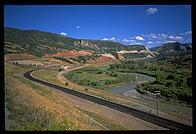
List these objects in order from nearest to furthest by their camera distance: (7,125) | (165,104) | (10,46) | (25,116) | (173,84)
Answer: (7,125) → (25,116) → (165,104) → (173,84) → (10,46)

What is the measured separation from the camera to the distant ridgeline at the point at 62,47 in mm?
36203

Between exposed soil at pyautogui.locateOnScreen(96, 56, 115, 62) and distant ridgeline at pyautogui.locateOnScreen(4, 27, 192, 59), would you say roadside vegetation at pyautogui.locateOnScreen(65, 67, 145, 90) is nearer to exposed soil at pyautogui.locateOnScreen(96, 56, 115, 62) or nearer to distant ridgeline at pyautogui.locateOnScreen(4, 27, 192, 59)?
distant ridgeline at pyautogui.locateOnScreen(4, 27, 192, 59)

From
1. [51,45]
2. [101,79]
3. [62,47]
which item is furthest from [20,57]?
[62,47]

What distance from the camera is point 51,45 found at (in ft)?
186

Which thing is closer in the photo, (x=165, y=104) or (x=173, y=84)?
(x=165, y=104)

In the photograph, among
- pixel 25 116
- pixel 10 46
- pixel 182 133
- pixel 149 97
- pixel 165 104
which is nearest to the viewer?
pixel 182 133

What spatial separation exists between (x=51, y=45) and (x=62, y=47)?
4603mm

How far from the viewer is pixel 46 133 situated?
9.14ft

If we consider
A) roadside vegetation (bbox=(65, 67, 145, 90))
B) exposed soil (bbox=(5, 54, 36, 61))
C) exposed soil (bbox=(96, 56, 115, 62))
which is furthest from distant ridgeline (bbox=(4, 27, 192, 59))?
roadside vegetation (bbox=(65, 67, 145, 90))

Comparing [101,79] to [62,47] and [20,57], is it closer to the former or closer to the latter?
[20,57]

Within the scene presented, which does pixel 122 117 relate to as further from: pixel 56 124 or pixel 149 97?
pixel 149 97

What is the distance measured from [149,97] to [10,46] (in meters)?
27.9
